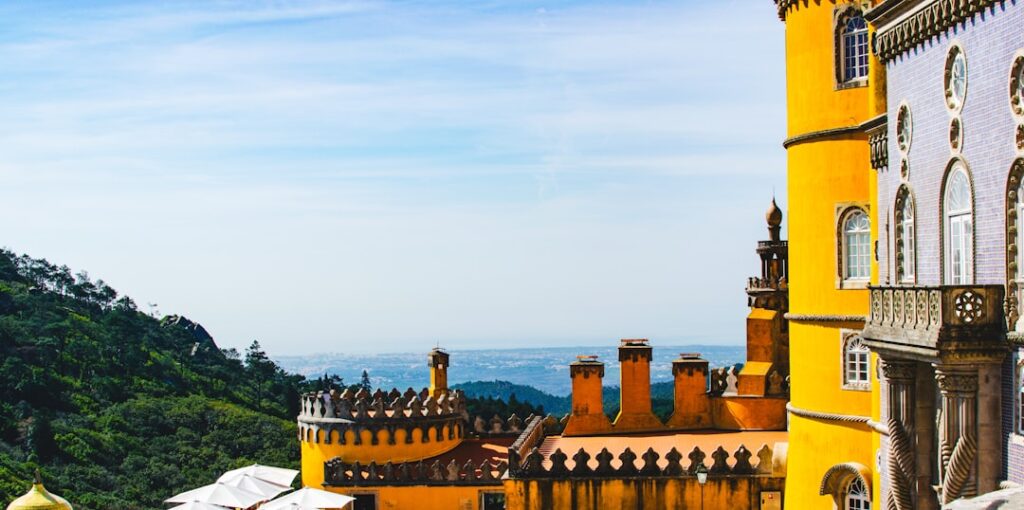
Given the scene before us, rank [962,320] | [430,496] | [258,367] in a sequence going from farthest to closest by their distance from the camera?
[258,367]
[430,496]
[962,320]

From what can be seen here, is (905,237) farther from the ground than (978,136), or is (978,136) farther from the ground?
(978,136)

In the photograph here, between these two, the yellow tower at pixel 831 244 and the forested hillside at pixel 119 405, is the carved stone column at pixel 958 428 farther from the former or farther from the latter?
the forested hillside at pixel 119 405

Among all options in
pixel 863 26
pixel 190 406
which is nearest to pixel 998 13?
pixel 863 26

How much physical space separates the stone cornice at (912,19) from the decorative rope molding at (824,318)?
6.03 meters

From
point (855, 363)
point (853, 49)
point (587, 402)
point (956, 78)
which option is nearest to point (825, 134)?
point (853, 49)

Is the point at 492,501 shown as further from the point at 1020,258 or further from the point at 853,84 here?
the point at 1020,258

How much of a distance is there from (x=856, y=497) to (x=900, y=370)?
7.35 metres

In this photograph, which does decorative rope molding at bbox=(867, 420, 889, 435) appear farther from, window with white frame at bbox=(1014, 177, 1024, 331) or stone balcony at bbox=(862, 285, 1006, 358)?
window with white frame at bbox=(1014, 177, 1024, 331)

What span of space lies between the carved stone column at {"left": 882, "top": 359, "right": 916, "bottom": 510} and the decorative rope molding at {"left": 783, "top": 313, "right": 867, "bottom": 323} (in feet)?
19.1

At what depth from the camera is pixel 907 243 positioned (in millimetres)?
19891

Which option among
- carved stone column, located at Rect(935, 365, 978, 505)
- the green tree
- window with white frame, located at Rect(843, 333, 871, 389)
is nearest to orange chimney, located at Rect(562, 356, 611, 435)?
window with white frame, located at Rect(843, 333, 871, 389)

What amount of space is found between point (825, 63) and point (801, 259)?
3905 mm

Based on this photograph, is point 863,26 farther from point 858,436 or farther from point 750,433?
point 750,433

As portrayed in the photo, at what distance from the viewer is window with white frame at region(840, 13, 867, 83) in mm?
24844
